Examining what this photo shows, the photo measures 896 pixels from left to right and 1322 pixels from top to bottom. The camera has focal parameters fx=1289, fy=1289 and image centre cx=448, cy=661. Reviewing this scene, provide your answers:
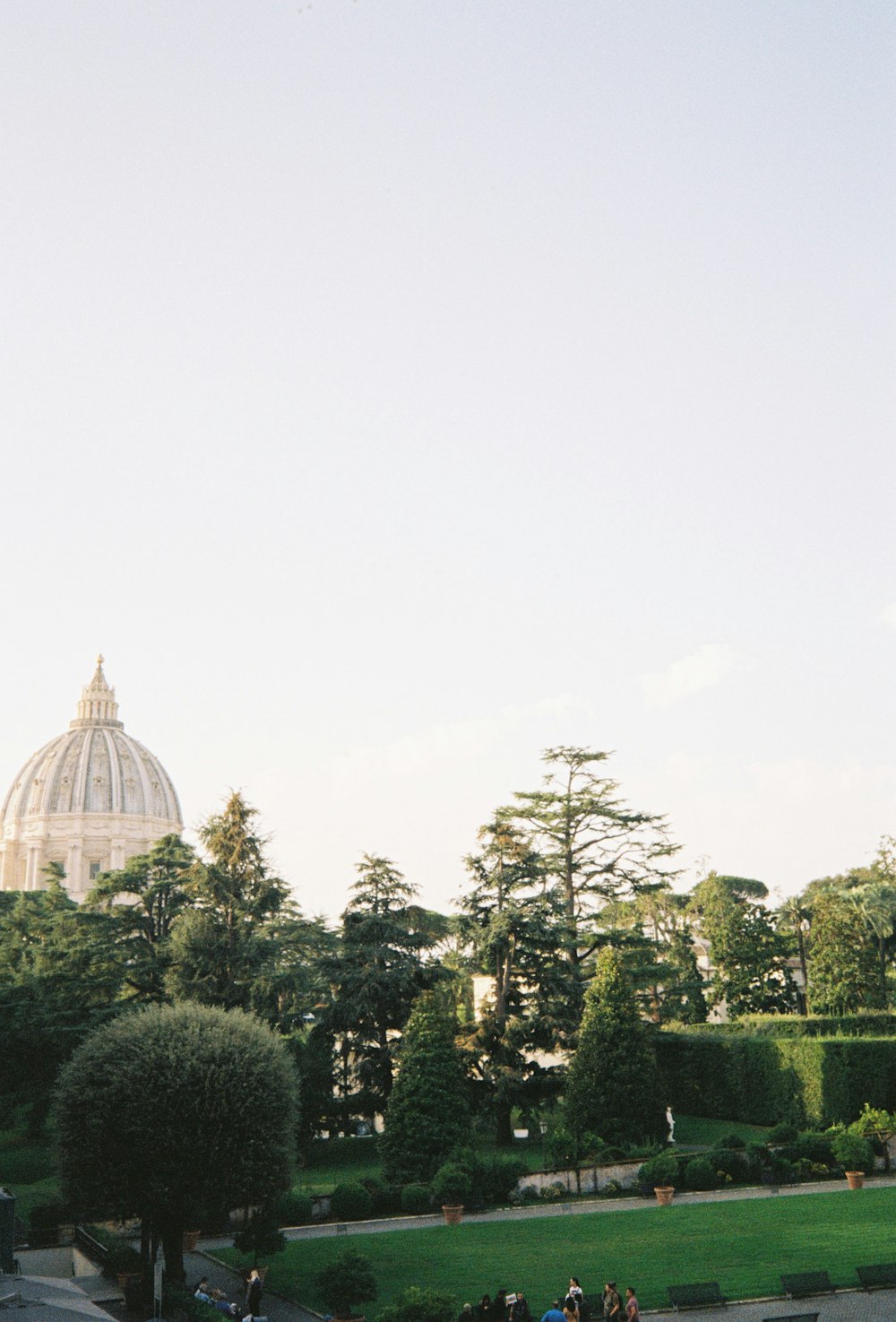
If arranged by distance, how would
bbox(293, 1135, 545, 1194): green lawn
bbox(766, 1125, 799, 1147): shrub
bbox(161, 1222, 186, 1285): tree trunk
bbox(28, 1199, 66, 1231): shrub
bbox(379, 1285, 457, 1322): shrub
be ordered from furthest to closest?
bbox(293, 1135, 545, 1194): green lawn → bbox(766, 1125, 799, 1147): shrub → bbox(28, 1199, 66, 1231): shrub → bbox(161, 1222, 186, 1285): tree trunk → bbox(379, 1285, 457, 1322): shrub

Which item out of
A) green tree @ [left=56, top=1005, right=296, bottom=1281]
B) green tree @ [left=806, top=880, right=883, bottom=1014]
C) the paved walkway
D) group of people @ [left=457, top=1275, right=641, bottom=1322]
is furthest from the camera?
Result: green tree @ [left=806, top=880, right=883, bottom=1014]

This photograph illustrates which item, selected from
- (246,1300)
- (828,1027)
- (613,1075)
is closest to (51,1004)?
(613,1075)

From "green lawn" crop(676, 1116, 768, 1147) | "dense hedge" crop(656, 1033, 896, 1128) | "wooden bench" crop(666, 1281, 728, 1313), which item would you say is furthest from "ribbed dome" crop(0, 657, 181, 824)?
"wooden bench" crop(666, 1281, 728, 1313)

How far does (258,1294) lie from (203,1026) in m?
6.38

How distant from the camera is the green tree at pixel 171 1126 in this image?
2672cm

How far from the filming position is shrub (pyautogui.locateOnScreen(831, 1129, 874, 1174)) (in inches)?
1435

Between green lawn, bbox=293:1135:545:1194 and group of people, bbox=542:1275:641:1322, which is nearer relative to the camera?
group of people, bbox=542:1275:641:1322

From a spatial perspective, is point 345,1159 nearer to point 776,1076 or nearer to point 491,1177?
point 491,1177

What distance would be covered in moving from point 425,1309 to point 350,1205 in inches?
520

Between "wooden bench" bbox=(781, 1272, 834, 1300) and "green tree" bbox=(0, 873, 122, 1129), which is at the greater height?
"green tree" bbox=(0, 873, 122, 1129)

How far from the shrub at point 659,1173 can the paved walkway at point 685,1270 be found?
0.42m

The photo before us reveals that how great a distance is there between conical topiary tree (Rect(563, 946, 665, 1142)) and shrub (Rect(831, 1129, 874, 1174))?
6731 mm

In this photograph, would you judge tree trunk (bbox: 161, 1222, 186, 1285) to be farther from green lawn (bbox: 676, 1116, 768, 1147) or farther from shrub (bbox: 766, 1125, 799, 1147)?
green lawn (bbox: 676, 1116, 768, 1147)

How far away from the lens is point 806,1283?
972 inches
